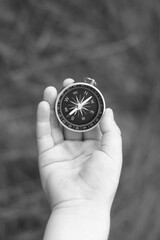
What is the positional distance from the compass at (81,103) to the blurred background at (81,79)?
1370 millimetres

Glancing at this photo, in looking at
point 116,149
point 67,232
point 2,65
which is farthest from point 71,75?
point 67,232

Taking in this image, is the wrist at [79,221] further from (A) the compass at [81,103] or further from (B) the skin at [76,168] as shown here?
(A) the compass at [81,103]

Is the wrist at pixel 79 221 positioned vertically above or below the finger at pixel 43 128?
below

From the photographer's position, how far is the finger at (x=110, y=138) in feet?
10.4

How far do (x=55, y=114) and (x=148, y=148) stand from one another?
2.17 metres

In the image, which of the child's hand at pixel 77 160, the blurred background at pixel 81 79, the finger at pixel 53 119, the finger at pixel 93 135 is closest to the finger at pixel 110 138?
the child's hand at pixel 77 160

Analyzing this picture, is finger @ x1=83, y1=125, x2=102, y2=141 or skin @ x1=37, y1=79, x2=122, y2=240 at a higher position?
finger @ x1=83, y1=125, x2=102, y2=141

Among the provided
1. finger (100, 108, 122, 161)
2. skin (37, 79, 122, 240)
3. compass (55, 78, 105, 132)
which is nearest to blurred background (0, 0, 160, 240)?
compass (55, 78, 105, 132)

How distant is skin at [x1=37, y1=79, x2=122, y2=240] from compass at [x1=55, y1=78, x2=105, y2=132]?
0.41ft

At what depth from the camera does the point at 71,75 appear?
5.21 m

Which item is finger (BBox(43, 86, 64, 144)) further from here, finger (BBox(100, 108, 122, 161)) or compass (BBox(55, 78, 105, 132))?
finger (BBox(100, 108, 122, 161))

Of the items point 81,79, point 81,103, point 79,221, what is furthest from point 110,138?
point 81,79

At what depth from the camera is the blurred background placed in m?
4.79

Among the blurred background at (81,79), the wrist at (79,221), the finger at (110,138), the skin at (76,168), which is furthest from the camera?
the blurred background at (81,79)
